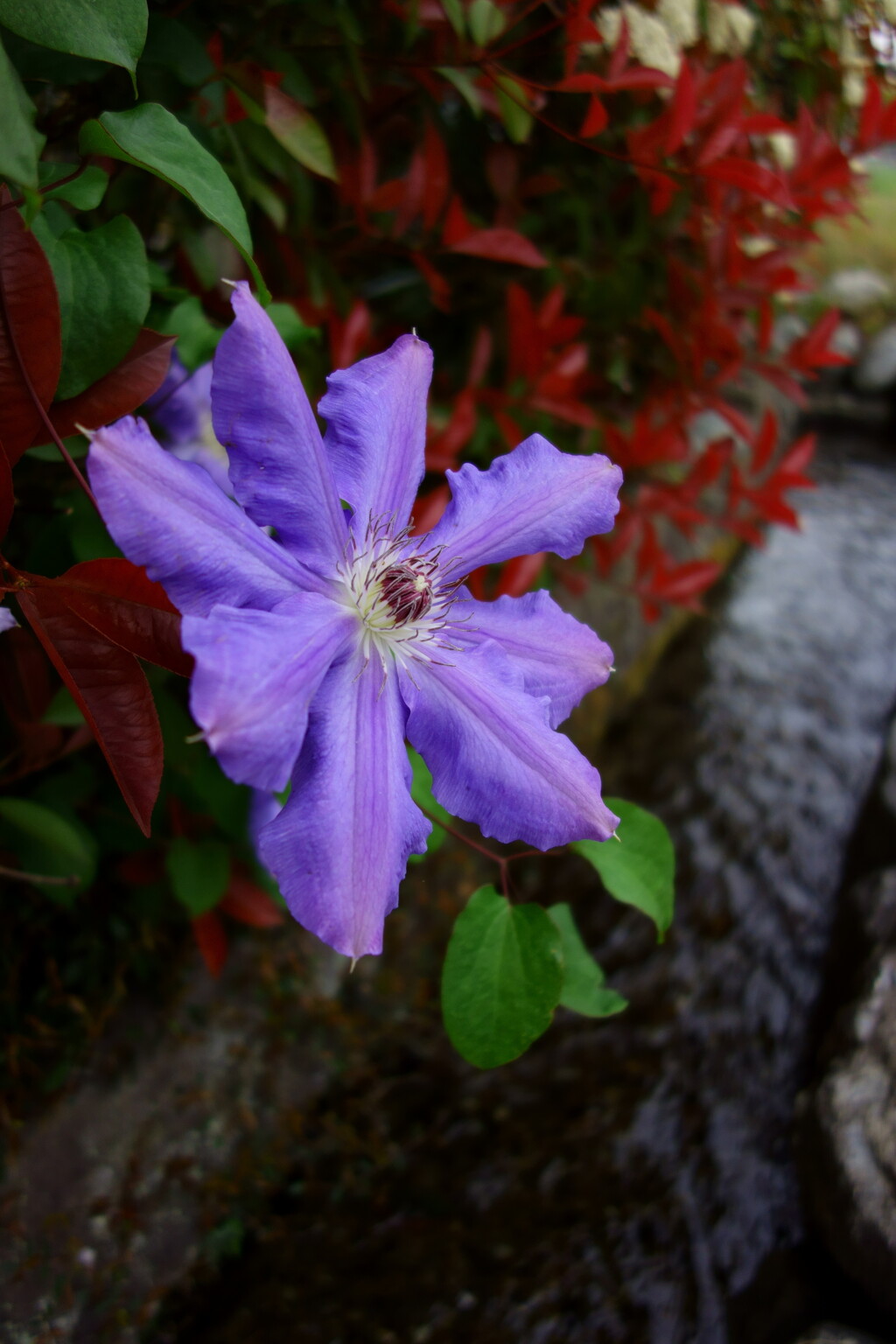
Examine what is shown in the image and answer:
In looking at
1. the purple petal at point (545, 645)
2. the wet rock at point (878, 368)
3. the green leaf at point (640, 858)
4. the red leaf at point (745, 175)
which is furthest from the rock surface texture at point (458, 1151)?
the wet rock at point (878, 368)

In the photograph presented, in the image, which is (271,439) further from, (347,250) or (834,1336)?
(834,1336)

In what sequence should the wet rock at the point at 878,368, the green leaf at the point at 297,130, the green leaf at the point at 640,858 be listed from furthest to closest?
the wet rock at the point at 878,368 < the green leaf at the point at 297,130 < the green leaf at the point at 640,858

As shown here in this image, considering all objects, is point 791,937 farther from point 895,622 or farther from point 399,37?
point 399,37

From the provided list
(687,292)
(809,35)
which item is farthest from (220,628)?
(809,35)

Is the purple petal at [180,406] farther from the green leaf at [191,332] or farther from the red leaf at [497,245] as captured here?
the red leaf at [497,245]

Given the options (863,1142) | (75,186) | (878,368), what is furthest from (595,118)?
(878,368)

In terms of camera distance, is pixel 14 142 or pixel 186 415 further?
pixel 186 415

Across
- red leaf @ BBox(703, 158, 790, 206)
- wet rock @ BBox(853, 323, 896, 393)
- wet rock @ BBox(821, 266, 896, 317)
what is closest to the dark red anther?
red leaf @ BBox(703, 158, 790, 206)
